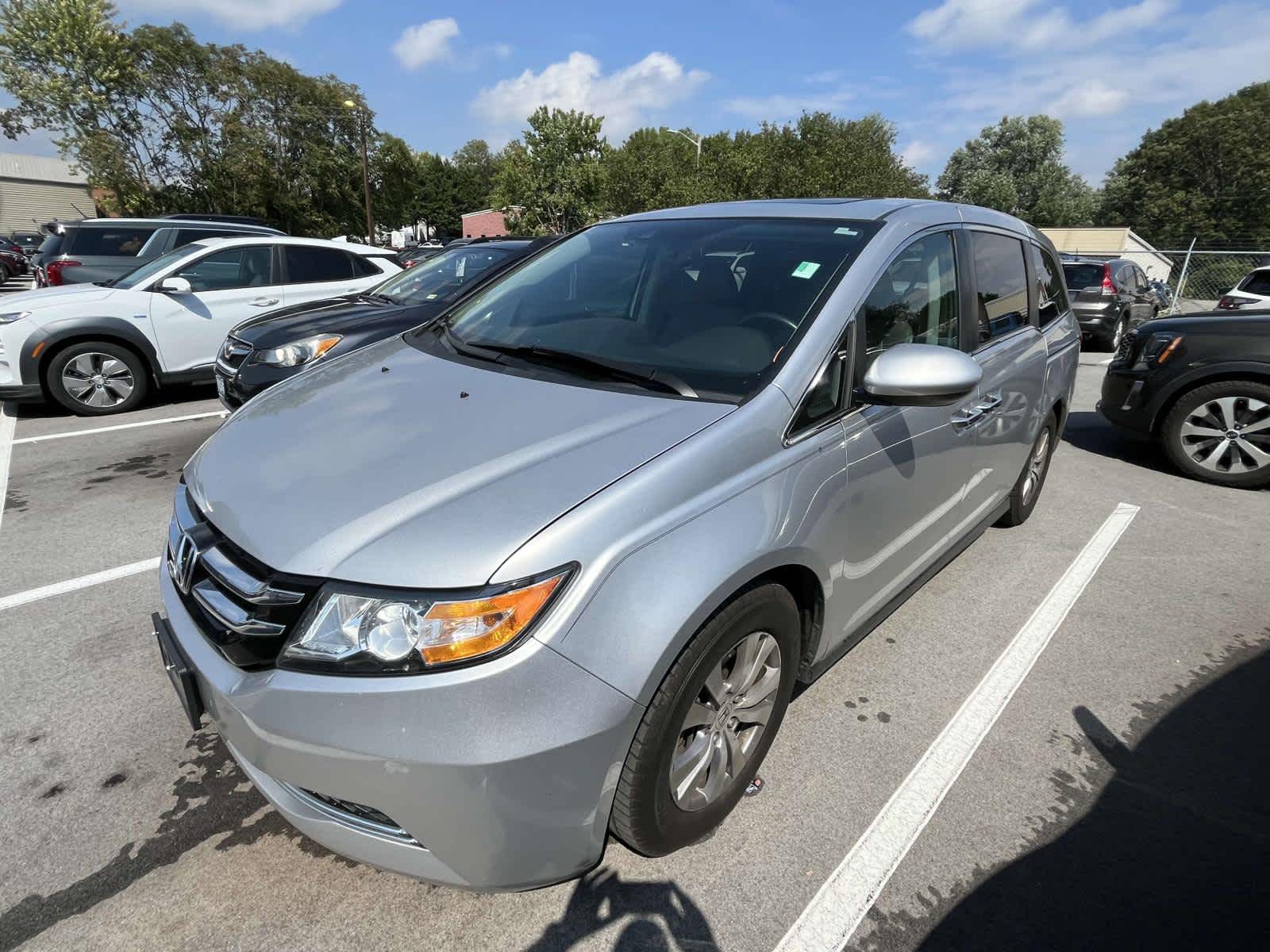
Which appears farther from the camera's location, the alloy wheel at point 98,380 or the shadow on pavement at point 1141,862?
the alloy wheel at point 98,380

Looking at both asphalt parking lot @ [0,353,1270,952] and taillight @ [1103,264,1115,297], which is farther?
taillight @ [1103,264,1115,297]

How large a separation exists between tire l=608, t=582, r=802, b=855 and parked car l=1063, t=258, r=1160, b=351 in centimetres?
1231

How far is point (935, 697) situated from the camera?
282 cm

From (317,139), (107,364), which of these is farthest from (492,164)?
(107,364)

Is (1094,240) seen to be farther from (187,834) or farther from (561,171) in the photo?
(187,834)

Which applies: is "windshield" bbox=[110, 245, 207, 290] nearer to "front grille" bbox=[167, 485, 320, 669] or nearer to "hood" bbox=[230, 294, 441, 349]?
"hood" bbox=[230, 294, 441, 349]

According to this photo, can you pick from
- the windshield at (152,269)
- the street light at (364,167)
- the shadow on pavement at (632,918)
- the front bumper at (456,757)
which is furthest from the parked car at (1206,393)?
the street light at (364,167)

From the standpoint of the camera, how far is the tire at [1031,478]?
415cm

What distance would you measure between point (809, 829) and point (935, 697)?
0.95 meters

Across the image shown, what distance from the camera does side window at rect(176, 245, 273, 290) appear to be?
289 inches

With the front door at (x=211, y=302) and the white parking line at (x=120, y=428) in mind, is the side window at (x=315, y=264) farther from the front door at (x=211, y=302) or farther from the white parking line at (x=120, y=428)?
the white parking line at (x=120, y=428)

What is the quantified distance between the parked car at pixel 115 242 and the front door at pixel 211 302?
7.00 ft

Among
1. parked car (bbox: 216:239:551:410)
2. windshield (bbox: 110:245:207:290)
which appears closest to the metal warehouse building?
windshield (bbox: 110:245:207:290)

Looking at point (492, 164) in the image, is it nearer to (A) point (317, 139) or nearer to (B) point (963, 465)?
(A) point (317, 139)
